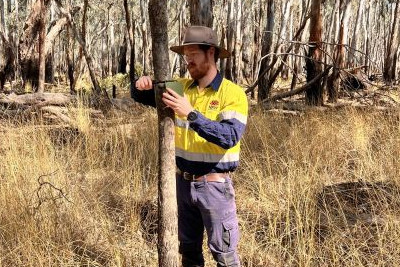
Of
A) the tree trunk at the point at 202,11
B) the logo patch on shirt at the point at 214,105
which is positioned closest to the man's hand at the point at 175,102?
the logo patch on shirt at the point at 214,105

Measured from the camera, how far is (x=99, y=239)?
2.82 metres

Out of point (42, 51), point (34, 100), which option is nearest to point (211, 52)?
point (34, 100)

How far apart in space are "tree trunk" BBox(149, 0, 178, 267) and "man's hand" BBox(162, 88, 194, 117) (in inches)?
2.0

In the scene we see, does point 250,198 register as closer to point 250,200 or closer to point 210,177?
point 250,200

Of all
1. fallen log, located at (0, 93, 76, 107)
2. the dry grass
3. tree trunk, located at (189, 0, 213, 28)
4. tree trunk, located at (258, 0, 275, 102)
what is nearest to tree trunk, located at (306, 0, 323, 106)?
tree trunk, located at (258, 0, 275, 102)

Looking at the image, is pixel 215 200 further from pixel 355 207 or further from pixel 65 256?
pixel 355 207

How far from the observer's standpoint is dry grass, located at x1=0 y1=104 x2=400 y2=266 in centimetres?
256

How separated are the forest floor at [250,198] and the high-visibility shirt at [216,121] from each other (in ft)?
2.34

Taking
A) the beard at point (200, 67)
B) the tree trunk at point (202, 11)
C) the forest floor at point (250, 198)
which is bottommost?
the forest floor at point (250, 198)

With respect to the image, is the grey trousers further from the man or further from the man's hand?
the man's hand

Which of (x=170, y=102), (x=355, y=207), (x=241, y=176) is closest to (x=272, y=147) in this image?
(x=241, y=176)

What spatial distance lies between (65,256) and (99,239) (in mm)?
338

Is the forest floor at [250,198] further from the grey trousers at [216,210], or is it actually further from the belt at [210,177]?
the belt at [210,177]

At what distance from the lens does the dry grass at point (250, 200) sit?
2.56 m
